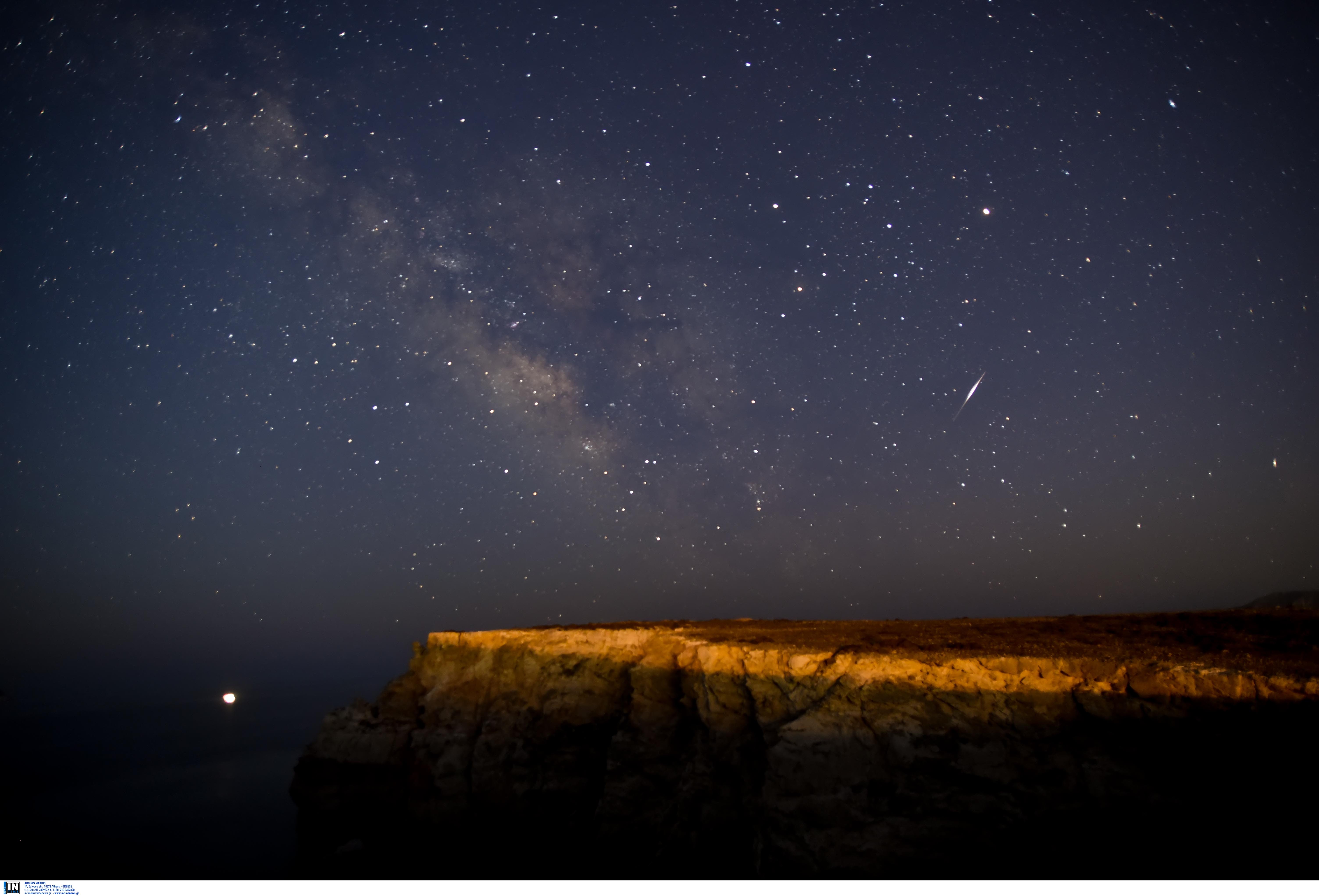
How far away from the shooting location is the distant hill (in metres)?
13.9

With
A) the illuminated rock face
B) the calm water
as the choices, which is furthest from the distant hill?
the calm water

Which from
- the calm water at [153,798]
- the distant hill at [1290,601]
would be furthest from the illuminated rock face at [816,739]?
the calm water at [153,798]

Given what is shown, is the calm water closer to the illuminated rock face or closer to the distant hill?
the illuminated rock face

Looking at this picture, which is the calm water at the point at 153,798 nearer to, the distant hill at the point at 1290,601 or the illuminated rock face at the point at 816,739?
the illuminated rock face at the point at 816,739

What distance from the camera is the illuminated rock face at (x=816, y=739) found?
356 inches

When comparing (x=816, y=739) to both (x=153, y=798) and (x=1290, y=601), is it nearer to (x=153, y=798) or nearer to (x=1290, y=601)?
(x=153, y=798)

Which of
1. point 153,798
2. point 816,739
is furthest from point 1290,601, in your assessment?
point 153,798

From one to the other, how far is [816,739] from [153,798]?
2382 inches

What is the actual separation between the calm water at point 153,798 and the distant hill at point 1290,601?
3466cm

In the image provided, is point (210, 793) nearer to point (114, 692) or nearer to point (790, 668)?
point (790, 668)

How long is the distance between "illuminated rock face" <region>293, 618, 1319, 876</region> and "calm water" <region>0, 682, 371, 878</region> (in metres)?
13.5

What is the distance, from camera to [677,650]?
1548 centimetres

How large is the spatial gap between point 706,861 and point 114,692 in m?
226
